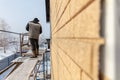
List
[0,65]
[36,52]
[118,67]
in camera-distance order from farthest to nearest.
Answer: [0,65] → [36,52] → [118,67]

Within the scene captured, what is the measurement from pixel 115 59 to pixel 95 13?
0.34 ft

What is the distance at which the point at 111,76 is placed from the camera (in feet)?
1.23

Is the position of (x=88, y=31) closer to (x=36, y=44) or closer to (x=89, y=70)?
(x=89, y=70)

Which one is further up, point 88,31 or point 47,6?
point 47,6

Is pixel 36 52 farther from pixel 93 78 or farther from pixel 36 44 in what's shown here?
pixel 93 78

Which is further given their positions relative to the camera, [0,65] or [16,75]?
[0,65]

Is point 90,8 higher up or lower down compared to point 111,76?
higher up

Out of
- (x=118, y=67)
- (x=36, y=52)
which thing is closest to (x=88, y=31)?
(x=118, y=67)

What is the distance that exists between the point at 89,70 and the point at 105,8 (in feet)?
0.52

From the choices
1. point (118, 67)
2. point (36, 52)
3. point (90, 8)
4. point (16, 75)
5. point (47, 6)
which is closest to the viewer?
point (118, 67)

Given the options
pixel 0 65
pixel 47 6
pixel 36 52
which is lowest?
pixel 0 65

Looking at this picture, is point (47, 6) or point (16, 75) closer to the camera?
point (16, 75)

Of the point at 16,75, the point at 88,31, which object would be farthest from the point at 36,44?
the point at 88,31

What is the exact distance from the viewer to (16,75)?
4.91 m
